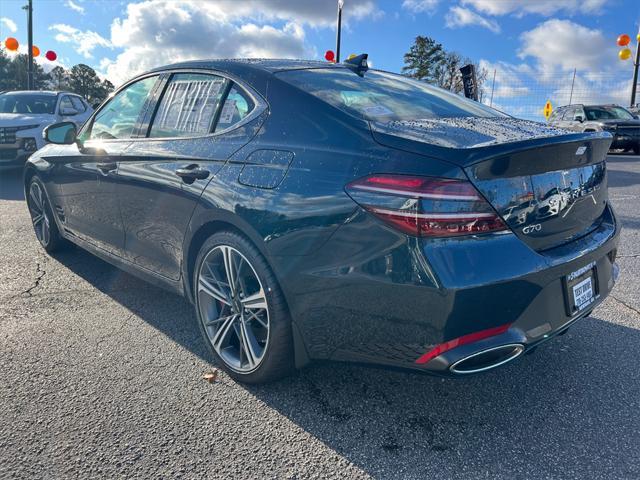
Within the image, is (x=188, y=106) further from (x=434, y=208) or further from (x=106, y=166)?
(x=434, y=208)

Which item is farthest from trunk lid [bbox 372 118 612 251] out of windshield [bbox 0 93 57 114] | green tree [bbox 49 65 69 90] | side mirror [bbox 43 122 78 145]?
green tree [bbox 49 65 69 90]

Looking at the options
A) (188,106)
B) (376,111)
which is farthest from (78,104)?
(376,111)

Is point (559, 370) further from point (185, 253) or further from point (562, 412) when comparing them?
point (185, 253)

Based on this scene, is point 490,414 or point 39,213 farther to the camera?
point 39,213

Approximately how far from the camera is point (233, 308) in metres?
2.60

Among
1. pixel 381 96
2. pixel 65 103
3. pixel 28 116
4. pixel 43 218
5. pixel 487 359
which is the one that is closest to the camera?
pixel 487 359

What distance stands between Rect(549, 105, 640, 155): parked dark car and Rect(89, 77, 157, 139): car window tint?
1518 cm

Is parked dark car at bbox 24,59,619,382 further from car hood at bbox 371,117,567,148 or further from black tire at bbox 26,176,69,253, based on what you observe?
black tire at bbox 26,176,69,253

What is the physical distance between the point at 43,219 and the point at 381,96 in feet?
11.6

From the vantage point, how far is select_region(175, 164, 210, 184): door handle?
101 inches

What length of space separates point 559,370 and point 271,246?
1.68 meters

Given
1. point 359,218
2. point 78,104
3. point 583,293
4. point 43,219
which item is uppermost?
point 78,104

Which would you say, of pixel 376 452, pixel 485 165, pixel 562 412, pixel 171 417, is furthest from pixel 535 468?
pixel 171 417

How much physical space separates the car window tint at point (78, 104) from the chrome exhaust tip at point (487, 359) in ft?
37.1
